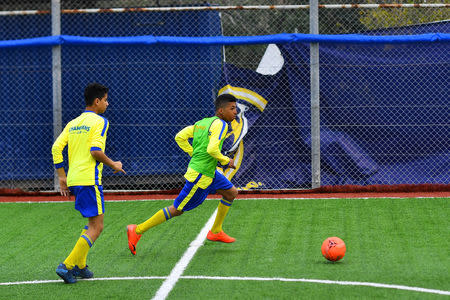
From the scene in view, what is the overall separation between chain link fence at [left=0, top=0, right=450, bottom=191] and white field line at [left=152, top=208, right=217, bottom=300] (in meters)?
3.08

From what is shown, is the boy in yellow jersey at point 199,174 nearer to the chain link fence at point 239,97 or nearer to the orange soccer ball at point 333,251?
the orange soccer ball at point 333,251

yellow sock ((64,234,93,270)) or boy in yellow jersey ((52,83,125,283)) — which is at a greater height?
boy in yellow jersey ((52,83,125,283))

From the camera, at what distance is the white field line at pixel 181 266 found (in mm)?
6314

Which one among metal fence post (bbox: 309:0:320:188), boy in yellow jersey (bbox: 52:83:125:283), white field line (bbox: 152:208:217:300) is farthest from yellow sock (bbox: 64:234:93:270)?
metal fence post (bbox: 309:0:320:188)

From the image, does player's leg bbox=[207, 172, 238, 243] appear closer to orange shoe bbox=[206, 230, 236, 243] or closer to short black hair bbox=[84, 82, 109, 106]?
orange shoe bbox=[206, 230, 236, 243]

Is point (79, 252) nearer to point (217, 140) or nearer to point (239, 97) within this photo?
point (217, 140)

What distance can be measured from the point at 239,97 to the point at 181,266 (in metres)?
5.32

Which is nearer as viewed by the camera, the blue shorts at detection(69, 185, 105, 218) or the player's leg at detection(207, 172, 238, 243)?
the blue shorts at detection(69, 185, 105, 218)

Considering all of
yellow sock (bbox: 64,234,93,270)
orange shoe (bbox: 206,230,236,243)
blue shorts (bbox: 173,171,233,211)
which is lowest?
orange shoe (bbox: 206,230,236,243)

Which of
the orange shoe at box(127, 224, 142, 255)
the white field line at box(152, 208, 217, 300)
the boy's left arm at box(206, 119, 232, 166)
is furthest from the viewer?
the orange shoe at box(127, 224, 142, 255)

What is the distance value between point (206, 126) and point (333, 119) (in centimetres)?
454

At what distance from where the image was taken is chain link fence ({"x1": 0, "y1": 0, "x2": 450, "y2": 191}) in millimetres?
12000

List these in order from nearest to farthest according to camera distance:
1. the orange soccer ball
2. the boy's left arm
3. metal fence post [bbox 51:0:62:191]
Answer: the orange soccer ball, the boy's left arm, metal fence post [bbox 51:0:62:191]

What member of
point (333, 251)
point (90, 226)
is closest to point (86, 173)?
point (90, 226)
